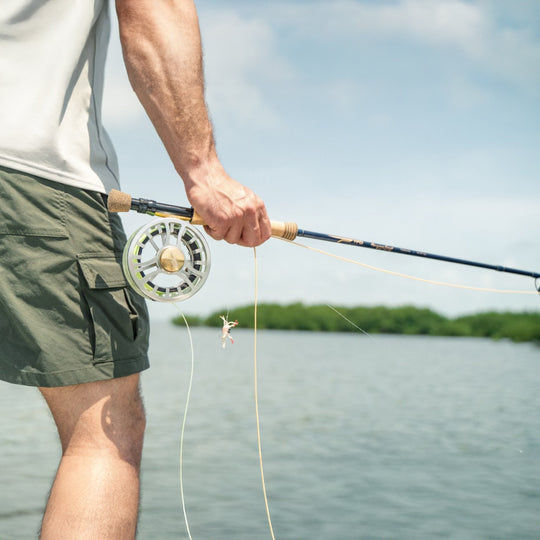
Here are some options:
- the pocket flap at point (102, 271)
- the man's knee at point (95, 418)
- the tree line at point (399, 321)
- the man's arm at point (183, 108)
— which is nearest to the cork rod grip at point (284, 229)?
the man's arm at point (183, 108)

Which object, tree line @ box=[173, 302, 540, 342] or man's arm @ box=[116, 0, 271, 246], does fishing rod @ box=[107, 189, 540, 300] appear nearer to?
man's arm @ box=[116, 0, 271, 246]

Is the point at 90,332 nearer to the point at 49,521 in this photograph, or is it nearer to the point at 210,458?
the point at 49,521

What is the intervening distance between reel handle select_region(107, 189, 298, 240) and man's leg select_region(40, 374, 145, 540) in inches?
14.3

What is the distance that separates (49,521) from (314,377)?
13.0 m

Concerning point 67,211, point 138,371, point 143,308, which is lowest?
point 138,371

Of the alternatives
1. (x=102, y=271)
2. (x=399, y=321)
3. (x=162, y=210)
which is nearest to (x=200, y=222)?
(x=162, y=210)

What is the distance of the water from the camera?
11.9 feet

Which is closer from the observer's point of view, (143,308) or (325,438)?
(143,308)

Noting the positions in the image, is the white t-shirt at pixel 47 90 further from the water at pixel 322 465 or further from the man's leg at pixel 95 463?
the water at pixel 322 465

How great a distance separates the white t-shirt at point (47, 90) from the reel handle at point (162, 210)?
6 cm

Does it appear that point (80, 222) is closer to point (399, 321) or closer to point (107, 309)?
point (107, 309)

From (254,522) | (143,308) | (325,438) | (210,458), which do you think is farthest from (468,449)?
(143,308)

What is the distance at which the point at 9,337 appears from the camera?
1.38 m

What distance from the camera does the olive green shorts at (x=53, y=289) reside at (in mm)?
1340
